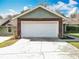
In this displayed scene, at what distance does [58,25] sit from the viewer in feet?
80.1

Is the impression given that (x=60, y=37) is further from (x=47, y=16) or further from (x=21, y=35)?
(x=21, y=35)

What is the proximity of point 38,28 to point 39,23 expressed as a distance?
768mm

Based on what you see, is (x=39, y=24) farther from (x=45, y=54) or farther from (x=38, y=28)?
(x=45, y=54)

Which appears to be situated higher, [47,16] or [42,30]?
[47,16]

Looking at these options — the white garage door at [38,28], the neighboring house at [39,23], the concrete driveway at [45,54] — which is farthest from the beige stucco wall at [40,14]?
the concrete driveway at [45,54]

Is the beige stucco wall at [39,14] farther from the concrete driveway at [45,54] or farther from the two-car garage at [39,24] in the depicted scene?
the concrete driveway at [45,54]

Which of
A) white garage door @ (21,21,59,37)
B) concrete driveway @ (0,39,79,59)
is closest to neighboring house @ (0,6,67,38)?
white garage door @ (21,21,59,37)

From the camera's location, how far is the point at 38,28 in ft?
82.8

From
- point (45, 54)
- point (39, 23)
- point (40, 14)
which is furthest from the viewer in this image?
point (39, 23)

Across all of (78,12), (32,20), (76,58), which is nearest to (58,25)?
(32,20)

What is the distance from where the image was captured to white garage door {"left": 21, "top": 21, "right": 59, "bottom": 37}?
24938 mm

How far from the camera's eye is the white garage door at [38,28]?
2494cm

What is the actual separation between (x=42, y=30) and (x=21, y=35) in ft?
10.6

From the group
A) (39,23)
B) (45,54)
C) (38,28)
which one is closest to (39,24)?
(39,23)
